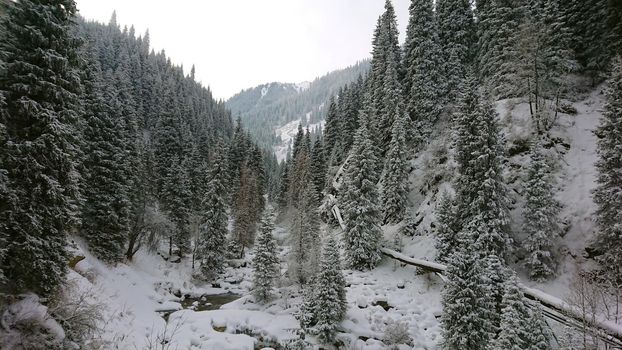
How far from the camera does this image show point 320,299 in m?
20.0

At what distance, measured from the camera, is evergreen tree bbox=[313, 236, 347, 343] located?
1917 cm

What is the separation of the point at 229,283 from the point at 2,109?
30485 mm

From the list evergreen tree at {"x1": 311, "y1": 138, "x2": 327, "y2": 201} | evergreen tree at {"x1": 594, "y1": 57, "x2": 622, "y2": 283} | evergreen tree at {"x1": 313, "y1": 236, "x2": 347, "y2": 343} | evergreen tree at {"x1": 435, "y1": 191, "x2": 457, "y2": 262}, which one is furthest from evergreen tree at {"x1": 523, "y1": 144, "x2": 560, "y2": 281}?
evergreen tree at {"x1": 311, "y1": 138, "x2": 327, "y2": 201}

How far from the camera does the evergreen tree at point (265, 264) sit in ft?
87.4

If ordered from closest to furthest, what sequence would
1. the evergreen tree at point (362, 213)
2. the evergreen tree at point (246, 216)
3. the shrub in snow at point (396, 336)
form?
the shrub in snow at point (396, 336)
the evergreen tree at point (362, 213)
the evergreen tree at point (246, 216)

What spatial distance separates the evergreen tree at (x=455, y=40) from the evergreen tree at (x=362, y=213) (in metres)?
15.7

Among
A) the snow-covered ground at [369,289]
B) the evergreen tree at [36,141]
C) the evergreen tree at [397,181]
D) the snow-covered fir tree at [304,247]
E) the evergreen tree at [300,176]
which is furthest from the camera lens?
the evergreen tree at [300,176]

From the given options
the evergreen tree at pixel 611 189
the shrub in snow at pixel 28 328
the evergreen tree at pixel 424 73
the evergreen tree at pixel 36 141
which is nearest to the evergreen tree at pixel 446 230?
the evergreen tree at pixel 611 189

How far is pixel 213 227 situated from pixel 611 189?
3640 centimetres

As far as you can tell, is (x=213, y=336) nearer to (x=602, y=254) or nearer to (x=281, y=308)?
(x=281, y=308)

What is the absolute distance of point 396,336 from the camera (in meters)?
18.3

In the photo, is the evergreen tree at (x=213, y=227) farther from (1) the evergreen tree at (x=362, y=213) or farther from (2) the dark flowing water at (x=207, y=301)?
(1) the evergreen tree at (x=362, y=213)

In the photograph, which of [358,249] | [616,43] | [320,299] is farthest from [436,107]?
[320,299]

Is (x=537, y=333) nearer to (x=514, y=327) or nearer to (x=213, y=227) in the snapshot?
(x=514, y=327)
